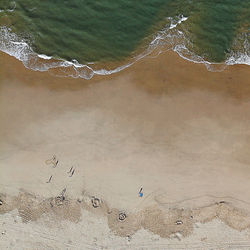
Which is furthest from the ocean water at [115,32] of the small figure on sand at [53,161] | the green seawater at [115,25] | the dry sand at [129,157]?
the small figure on sand at [53,161]

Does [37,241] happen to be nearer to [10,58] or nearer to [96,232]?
[96,232]

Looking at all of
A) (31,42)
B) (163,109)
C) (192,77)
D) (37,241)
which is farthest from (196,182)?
(31,42)

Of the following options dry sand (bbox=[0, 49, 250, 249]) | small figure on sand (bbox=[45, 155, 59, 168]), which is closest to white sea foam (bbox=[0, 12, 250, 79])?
dry sand (bbox=[0, 49, 250, 249])

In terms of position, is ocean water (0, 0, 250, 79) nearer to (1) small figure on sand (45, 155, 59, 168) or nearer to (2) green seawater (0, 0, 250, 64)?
(2) green seawater (0, 0, 250, 64)

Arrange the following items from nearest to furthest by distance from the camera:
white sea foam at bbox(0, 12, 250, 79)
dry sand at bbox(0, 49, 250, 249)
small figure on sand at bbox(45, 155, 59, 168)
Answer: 1. dry sand at bbox(0, 49, 250, 249)
2. small figure on sand at bbox(45, 155, 59, 168)
3. white sea foam at bbox(0, 12, 250, 79)

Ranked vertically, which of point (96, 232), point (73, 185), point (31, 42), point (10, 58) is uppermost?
point (31, 42)
